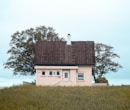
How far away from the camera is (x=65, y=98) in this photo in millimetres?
31531

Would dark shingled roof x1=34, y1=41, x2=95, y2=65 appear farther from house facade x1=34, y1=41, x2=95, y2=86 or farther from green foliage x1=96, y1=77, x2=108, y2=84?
green foliage x1=96, y1=77, x2=108, y2=84

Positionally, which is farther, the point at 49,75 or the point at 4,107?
the point at 49,75

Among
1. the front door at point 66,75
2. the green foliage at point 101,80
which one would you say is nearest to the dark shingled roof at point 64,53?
the front door at point 66,75

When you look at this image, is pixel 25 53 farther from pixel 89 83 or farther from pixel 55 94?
pixel 55 94

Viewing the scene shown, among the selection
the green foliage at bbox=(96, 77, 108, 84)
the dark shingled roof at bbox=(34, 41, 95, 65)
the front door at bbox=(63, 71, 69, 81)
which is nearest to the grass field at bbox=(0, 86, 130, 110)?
the front door at bbox=(63, 71, 69, 81)

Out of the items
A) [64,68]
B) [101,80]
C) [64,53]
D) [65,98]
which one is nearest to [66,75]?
[64,68]

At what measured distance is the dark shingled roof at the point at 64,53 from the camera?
2095 inches

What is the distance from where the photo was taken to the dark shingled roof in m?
53.2

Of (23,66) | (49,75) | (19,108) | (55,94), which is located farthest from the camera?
(23,66)

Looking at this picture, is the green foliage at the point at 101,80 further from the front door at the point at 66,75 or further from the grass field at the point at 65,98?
the grass field at the point at 65,98

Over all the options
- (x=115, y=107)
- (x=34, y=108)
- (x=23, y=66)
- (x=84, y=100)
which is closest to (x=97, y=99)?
(x=84, y=100)

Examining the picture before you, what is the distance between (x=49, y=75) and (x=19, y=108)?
82.9 feet

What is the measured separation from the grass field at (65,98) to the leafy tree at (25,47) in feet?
87.6

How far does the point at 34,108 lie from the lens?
27.7 meters
